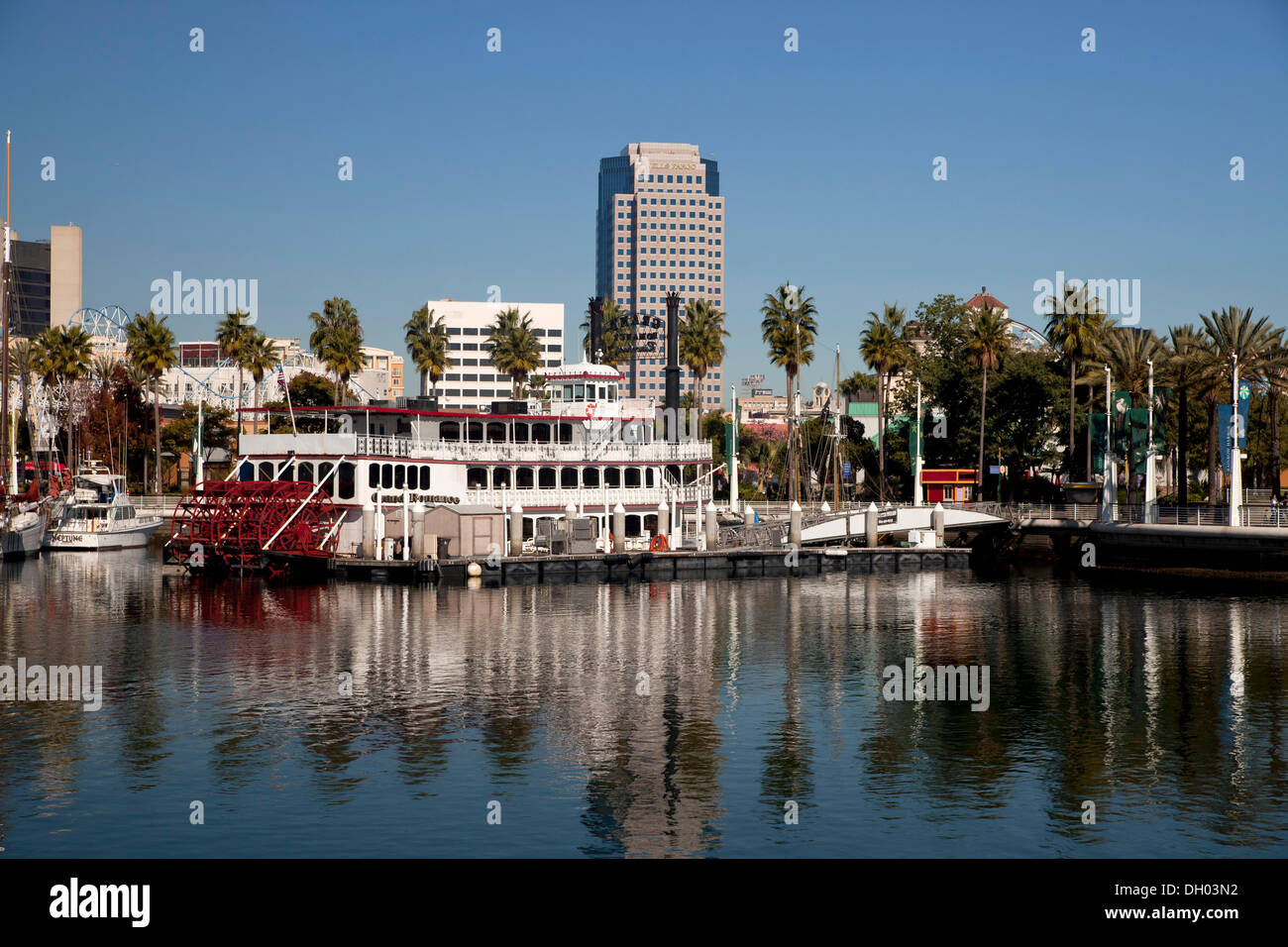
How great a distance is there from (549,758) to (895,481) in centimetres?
8370

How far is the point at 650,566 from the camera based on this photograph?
6197cm

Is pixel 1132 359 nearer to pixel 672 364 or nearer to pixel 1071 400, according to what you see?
pixel 1071 400

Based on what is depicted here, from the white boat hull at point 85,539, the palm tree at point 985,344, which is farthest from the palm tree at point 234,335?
the palm tree at point 985,344

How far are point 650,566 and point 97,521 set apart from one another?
37960mm

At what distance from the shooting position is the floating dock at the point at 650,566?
5666 cm

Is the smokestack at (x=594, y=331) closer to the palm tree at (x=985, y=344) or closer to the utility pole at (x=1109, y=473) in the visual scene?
the palm tree at (x=985, y=344)

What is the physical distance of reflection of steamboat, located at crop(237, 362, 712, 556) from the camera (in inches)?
2320

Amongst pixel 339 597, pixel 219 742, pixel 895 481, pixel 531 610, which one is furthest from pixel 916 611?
pixel 895 481

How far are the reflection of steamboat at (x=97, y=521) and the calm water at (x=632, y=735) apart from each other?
3141 centimetres

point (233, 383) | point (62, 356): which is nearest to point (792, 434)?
point (62, 356)

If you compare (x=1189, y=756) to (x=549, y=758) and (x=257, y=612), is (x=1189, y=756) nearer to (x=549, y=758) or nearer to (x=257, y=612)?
(x=549, y=758)

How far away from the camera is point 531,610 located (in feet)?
159

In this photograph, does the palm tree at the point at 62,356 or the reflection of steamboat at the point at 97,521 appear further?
the palm tree at the point at 62,356

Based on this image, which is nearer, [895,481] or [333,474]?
[333,474]
